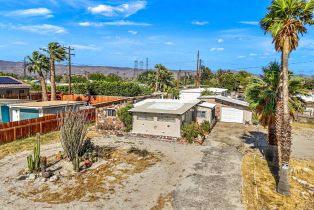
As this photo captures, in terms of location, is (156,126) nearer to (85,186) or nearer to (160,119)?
(160,119)

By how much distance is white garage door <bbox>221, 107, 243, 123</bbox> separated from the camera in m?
34.2

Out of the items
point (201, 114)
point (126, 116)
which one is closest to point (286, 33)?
point (126, 116)

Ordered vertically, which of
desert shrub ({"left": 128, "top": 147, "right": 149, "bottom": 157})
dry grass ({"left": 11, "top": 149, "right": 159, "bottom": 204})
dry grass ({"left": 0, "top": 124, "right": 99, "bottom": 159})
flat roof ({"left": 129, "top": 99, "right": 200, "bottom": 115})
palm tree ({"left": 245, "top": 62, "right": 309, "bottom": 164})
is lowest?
dry grass ({"left": 11, "top": 149, "right": 159, "bottom": 204})

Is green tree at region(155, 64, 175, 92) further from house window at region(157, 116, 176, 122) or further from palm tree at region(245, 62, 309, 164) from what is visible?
palm tree at region(245, 62, 309, 164)

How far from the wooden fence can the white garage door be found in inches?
743

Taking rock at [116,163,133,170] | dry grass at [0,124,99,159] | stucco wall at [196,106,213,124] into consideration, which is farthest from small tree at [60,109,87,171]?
stucco wall at [196,106,213,124]

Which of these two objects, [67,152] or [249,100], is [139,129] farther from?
[249,100]

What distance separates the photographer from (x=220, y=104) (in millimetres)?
35375

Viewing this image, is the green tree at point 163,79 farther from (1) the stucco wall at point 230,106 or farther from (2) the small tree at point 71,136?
(2) the small tree at point 71,136

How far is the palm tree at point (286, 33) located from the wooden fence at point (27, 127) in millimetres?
17062

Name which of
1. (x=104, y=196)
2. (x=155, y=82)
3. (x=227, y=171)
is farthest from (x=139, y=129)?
(x=155, y=82)

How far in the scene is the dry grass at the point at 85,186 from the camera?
13094 millimetres

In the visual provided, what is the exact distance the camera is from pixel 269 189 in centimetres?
1470

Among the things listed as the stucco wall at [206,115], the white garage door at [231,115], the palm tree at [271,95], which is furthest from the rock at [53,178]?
the white garage door at [231,115]
